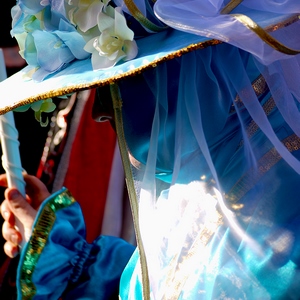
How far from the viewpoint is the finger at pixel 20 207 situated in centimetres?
140

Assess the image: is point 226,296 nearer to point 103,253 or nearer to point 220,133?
point 220,133

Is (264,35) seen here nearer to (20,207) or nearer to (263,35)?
(263,35)

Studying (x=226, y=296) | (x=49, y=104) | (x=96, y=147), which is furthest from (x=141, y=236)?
(x=96, y=147)

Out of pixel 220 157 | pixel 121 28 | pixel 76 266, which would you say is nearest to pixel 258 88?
pixel 220 157

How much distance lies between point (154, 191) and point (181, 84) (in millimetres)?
191

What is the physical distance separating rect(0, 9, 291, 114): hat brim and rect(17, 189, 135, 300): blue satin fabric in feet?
1.43

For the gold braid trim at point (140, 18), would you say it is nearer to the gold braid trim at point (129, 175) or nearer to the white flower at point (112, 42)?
the white flower at point (112, 42)

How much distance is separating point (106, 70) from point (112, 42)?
0.05 m

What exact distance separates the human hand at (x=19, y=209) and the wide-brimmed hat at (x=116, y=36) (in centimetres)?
41

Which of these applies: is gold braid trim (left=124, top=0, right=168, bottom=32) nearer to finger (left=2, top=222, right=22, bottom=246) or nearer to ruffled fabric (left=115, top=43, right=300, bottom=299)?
ruffled fabric (left=115, top=43, right=300, bottom=299)

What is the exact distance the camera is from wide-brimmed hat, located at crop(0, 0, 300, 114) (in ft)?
2.68

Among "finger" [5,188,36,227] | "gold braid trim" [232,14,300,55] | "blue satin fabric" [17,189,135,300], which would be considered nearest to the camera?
"gold braid trim" [232,14,300,55]

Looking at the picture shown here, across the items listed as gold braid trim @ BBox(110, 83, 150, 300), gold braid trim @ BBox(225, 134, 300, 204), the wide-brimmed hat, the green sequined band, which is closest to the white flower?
the wide-brimmed hat

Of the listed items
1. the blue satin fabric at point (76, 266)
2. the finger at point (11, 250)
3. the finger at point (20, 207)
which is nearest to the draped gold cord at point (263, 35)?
the blue satin fabric at point (76, 266)
